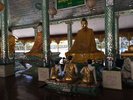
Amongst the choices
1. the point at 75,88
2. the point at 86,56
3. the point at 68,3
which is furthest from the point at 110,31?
the point at 68,3

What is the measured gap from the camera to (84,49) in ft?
9.89

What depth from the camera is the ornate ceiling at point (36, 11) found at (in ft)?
16.7

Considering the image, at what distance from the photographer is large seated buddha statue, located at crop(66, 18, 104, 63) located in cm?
291

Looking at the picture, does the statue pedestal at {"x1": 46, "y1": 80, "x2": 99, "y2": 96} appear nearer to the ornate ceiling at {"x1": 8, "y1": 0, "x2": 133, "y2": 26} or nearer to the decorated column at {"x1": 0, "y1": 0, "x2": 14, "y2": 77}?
the decorated column at {"x1": 0, "y1": 0, "x2": 14, "y2": 77}

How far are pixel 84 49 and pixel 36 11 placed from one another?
3.86m

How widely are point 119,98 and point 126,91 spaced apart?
13.1 inches

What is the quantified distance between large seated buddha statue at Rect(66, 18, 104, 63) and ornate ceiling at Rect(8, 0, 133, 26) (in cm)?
217

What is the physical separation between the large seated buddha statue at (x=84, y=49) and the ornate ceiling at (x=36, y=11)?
7.12 feet

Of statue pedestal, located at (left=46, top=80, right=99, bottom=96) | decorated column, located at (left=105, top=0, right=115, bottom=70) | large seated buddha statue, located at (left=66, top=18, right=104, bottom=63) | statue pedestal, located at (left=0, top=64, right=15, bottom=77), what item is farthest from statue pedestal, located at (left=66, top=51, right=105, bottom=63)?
statue pedestal, located at (left=0, top=64, right=15, bottom=77)

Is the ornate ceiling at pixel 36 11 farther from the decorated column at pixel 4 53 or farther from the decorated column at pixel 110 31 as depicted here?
the decorated column at pixel 110 31

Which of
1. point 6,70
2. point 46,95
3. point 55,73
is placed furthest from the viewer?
point 6,70

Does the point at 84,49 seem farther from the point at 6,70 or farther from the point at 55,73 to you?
the point at 6,70

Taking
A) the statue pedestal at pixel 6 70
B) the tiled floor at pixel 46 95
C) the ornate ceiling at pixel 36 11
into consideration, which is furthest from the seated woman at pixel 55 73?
the ornate ceiling at pixel 36 11

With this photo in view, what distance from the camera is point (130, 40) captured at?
755cm
